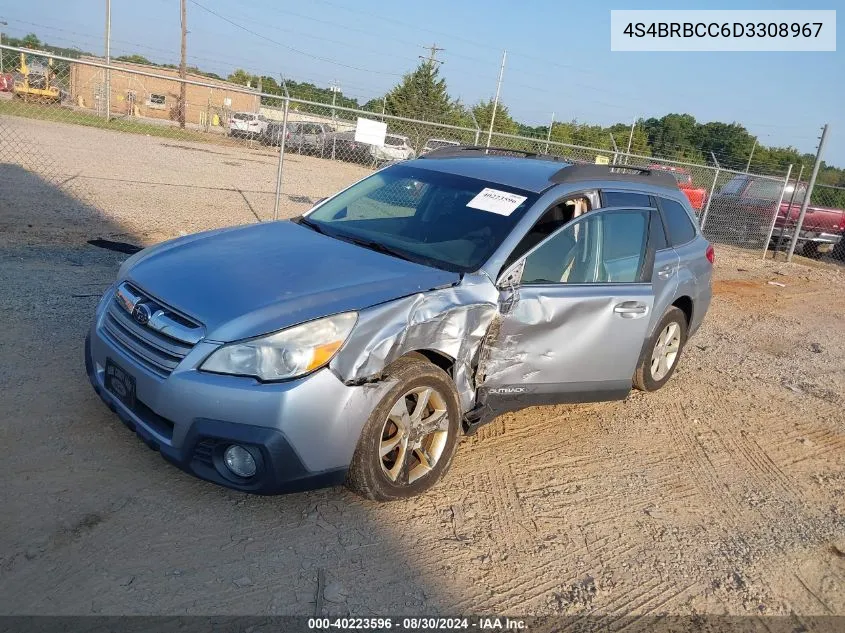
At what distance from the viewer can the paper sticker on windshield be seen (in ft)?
13.2

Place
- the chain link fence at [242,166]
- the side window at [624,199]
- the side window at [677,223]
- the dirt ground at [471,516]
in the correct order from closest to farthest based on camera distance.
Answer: the dirt ground at [471,516], the side window at [624,199], the side window at [677,223], the chain link fence at [242,166]

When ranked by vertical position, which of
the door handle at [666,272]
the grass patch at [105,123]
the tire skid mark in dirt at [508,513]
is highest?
the door handle at [666,272]

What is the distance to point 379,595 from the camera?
2.73 m

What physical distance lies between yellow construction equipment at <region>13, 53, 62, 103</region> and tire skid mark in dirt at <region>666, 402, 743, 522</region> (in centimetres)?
1242

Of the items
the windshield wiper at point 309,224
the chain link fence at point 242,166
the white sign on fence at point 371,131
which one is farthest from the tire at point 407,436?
the white sign on fence at point 371,131

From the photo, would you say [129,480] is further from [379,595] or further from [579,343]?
[579,343]

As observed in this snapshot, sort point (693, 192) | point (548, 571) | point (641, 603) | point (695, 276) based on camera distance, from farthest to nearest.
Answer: point (693, 192)
point (695, 276)
point (548, 571)
point (641, 603)

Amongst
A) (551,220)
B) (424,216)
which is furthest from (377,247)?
(551,220)

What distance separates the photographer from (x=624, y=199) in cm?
459

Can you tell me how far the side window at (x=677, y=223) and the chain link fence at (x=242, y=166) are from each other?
1.59 metres

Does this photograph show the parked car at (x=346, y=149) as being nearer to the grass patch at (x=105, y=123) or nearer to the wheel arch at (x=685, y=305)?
the grass patch at (x=105, y=123)

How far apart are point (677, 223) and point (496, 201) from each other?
1960mm

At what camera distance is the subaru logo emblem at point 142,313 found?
314 centimetres

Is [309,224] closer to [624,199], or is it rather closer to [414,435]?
[414,435]
